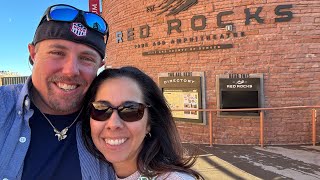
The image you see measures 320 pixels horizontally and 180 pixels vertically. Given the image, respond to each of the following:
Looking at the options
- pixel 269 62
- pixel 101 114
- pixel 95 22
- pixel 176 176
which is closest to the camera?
pixel 176 176

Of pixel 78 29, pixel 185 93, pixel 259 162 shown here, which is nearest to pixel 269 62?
pixel 185 93

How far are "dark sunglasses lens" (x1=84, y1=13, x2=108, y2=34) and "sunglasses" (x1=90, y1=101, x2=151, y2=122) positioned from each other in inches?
22.3

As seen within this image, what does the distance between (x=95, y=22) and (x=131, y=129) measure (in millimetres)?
785

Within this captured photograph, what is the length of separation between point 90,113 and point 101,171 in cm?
36

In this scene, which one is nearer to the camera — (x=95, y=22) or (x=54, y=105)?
(x=54, y=105)

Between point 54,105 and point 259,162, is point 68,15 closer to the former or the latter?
point 54,105

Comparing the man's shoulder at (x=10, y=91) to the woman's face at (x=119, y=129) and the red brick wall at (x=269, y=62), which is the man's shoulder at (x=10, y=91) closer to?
the woman's face at (x=119, y=129)

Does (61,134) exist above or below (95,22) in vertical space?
below

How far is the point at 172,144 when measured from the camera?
1960 mm

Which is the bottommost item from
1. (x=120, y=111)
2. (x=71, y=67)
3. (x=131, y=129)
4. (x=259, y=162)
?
(x=259, y=162)

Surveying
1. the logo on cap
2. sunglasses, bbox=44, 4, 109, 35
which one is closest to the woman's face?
the logo on cap

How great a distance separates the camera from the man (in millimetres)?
1680

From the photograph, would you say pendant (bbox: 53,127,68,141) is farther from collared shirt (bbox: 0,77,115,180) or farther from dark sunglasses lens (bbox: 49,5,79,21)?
dark sunglasses lens (bbox: 49,5,79,21)

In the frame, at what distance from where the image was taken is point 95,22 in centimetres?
203
